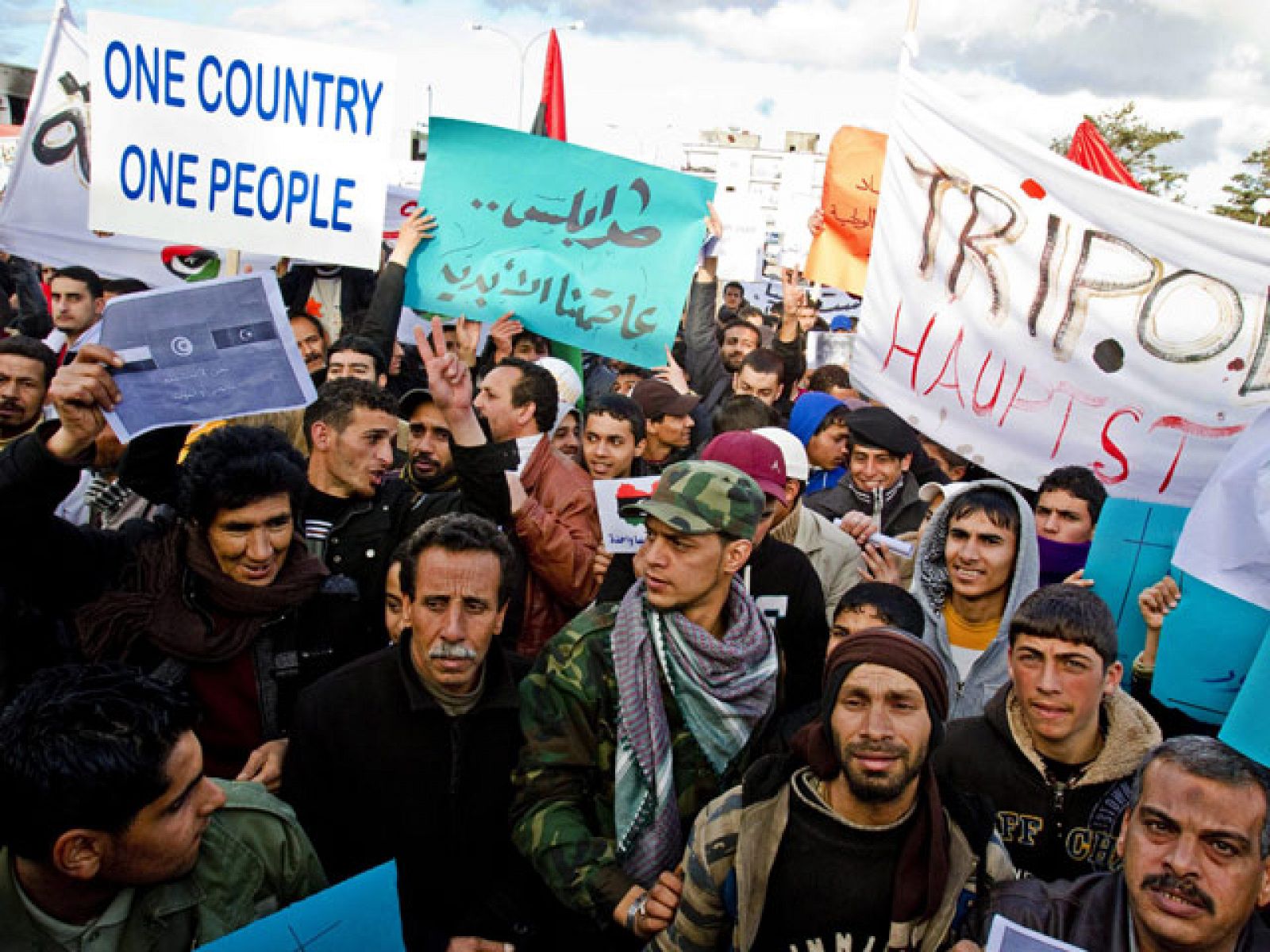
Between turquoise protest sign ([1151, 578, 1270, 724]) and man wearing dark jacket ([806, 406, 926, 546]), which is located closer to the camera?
turquoise protest sign ([1151, 578, 1270, 724])

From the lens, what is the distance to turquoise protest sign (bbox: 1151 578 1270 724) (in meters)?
2.88

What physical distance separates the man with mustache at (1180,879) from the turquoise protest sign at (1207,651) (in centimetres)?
72

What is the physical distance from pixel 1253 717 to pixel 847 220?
216 inches

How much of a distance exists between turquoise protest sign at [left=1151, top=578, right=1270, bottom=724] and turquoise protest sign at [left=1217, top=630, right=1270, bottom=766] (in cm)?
44

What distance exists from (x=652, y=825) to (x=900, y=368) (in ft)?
8.74

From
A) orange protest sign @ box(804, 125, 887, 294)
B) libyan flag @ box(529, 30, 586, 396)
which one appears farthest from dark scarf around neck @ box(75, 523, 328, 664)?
orange protest sign @ box(804, 125, 887, 294)

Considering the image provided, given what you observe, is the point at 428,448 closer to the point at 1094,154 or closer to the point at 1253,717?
the point at 1253,717

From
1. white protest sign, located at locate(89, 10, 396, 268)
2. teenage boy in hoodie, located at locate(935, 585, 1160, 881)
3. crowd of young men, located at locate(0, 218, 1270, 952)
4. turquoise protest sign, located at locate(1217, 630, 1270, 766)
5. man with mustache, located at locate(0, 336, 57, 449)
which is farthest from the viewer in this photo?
white protest sign, located at locate(89, 10, 396, 268)

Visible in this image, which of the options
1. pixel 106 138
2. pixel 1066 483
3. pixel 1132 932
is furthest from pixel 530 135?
pixel 1132 932

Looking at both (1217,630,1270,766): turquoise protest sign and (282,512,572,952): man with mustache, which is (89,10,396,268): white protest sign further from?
(1217,630,1270,766): turquoise protest sign

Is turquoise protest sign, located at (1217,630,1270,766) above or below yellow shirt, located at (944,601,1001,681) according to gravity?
above

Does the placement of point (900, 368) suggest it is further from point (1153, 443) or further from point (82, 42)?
point (82, 42)

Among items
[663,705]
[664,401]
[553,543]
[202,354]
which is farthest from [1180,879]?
[664,401]

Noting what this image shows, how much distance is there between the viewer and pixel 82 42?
6.25 m
